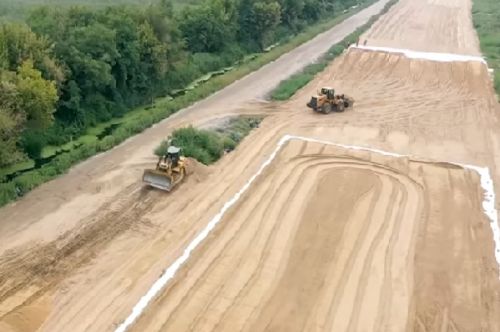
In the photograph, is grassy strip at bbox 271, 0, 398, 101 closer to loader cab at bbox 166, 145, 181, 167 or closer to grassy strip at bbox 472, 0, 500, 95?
grassy strip at bbox 472, 0, 500, 95

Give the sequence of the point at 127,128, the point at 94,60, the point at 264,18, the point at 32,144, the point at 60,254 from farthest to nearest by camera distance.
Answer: the point at 264,18 < the point at 94,60 < the point at 127,128 < the point at 32,144 < the point at 60,254

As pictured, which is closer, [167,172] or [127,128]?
[167,172]

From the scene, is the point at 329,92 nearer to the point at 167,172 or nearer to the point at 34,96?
the point at 167,172

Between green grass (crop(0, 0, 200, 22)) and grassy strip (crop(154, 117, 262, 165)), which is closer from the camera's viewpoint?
grassy strip (crop(154, 117, 262, 165))

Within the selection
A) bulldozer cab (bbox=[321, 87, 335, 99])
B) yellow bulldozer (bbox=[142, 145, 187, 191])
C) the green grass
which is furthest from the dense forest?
bulldozer cab (bbox=[321, 87, 335, 99])

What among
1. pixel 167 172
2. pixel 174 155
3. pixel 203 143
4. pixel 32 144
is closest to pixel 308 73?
pixel 203 143

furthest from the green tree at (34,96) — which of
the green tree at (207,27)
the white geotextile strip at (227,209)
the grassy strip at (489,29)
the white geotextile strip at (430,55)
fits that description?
the white geotextile strip at (430,55)
